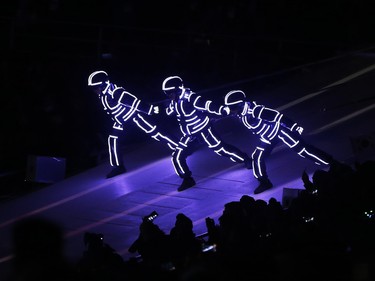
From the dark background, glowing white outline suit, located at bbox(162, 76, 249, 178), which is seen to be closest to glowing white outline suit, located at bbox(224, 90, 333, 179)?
glowing white outline suit, located at bbox(162, 76, 249, 178)

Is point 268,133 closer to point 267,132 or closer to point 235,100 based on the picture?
point 267,132

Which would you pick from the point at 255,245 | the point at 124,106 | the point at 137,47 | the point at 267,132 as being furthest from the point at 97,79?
the point at 255,245

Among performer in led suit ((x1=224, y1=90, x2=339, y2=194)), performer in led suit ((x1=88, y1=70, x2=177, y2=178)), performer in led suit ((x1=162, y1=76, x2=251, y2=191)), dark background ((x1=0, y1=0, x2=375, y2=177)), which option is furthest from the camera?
dark background ((x1=0, y1=0, x2=375, y2=177))

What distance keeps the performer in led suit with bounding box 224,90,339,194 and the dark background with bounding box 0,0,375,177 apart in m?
3.40

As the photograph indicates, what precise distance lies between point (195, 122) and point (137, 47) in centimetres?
478

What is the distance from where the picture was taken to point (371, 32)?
1725 cm

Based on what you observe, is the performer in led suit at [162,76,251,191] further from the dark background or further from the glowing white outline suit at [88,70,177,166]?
the dark background

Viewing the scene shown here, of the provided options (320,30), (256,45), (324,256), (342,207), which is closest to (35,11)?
(256,45)

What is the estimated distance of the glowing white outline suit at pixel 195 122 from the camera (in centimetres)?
1216

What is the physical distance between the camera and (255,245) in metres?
7.79

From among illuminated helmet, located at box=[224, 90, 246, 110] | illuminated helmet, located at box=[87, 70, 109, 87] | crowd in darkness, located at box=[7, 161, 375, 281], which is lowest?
crowd in darkness, located at box=[7, 161, 375, 281]

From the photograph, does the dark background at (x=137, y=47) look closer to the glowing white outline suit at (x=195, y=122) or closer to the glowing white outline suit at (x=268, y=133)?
the glowing white outline suit at (x=195, y=122)

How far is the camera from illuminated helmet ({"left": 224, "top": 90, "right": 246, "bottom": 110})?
1192 cm

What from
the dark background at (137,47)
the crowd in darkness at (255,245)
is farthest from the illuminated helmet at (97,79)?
the crowd in darkness at (255,245)
